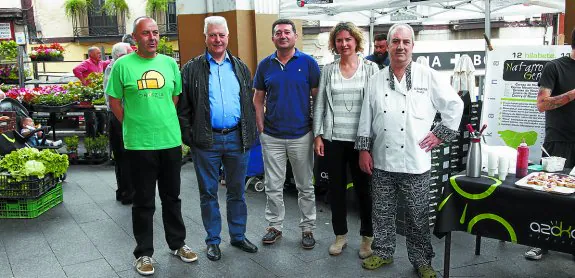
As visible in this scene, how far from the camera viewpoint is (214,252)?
3.86 meters

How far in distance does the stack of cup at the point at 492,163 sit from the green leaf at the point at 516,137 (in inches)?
60.2

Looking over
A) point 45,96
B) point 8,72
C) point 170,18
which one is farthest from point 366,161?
point 170,18

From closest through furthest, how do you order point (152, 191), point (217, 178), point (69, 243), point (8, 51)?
point (152, 191)
point (217, 178)
point (69, 243)
point (8, 51)

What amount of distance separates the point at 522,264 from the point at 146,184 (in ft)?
8.90

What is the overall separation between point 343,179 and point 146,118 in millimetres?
1454

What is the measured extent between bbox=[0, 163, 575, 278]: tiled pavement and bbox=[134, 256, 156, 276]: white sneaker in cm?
5

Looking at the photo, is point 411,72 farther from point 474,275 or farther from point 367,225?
point 474,275

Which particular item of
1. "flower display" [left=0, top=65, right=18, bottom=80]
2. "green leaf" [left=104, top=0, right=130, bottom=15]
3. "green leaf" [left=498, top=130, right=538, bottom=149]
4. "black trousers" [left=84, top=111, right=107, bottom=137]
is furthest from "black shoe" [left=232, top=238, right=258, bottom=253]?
"green leaf" [left=104, top=0, right=130, bottom=15]

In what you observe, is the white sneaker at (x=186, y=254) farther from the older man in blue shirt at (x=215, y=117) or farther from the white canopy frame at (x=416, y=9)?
the white canopy frame at (x=416, y=9)

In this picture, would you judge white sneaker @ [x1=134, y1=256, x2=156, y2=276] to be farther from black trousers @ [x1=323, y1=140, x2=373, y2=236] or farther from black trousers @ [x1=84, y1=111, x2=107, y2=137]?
black trousers @ [x1=84, y1=111, x2=107, y2=137]

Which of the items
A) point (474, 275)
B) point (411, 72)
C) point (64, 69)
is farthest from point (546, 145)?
point (64, 69)

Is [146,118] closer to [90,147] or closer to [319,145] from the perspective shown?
[319,145]

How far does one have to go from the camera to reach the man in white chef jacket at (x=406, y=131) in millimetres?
3240

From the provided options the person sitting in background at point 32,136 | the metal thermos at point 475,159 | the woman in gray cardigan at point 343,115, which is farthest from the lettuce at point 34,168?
the metal thermos at point 475,159
